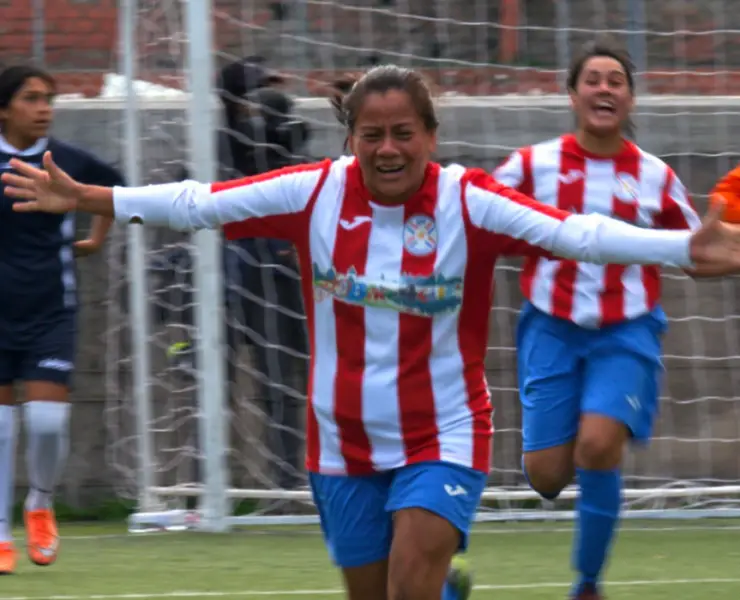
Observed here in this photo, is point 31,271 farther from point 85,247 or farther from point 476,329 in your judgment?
point 476,329

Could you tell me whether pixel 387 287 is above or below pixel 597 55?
below

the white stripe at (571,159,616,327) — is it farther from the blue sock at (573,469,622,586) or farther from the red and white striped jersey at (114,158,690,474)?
the red and white striped jersey at (114,158,690,474)

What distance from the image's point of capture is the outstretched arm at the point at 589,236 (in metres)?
3.66

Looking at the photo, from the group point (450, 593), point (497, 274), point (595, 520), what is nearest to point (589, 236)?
point (450, 593)

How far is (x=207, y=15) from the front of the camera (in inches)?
302

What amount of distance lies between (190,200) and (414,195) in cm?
52

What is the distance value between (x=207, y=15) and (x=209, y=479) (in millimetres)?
2098

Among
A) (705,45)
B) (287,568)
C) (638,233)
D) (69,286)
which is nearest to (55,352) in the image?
(69,286)

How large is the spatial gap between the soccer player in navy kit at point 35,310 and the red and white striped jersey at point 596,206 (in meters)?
1.80

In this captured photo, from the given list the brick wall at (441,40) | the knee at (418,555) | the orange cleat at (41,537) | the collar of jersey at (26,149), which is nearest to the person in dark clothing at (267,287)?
the brick wall at (441,40)

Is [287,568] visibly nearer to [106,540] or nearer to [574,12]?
[106,540]

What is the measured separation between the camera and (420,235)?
398 cm

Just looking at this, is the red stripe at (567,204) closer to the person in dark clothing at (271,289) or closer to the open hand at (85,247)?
the open hand at (85,247)

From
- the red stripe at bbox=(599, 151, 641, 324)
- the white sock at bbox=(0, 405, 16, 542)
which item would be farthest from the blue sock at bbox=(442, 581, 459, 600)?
the white sock at bbox=(0, 405, 16, 542)
